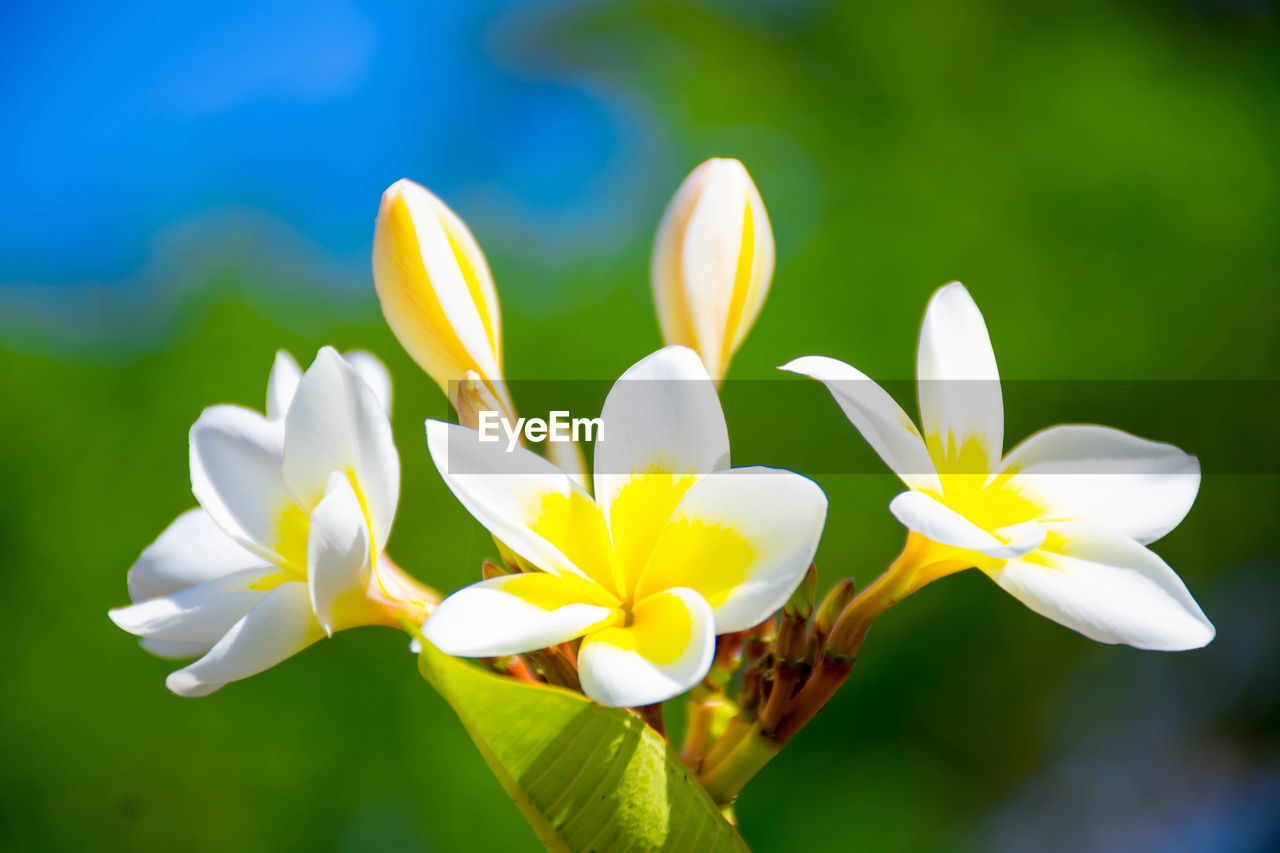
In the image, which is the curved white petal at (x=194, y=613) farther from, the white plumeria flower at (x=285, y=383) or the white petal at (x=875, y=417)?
the white petal at (x=875, y=417)

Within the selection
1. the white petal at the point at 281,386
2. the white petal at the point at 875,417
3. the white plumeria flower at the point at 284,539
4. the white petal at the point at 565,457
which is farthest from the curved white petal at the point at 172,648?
the white petal at the point at 875,417

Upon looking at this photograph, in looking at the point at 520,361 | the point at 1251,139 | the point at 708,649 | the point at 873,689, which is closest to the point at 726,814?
the point at 708,649

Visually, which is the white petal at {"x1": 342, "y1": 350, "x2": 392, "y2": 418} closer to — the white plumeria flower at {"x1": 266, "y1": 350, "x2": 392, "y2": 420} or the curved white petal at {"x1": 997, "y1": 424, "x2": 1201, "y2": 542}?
the white plumeria flower at {"x1": 266, "y1": 350, "x2": 392, "y2": 420}

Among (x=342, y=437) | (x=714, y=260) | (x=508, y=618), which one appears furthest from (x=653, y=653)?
(x=714, y=260)

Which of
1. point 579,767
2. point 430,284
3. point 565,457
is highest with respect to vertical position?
point 430,284

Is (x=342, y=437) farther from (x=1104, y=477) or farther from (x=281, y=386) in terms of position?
(x=1104, y=477)

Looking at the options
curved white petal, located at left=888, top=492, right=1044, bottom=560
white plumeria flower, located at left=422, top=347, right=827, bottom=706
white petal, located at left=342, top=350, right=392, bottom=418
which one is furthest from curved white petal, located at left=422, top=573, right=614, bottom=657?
white petal, located at left=342, top=350, right=392, bottom=418
